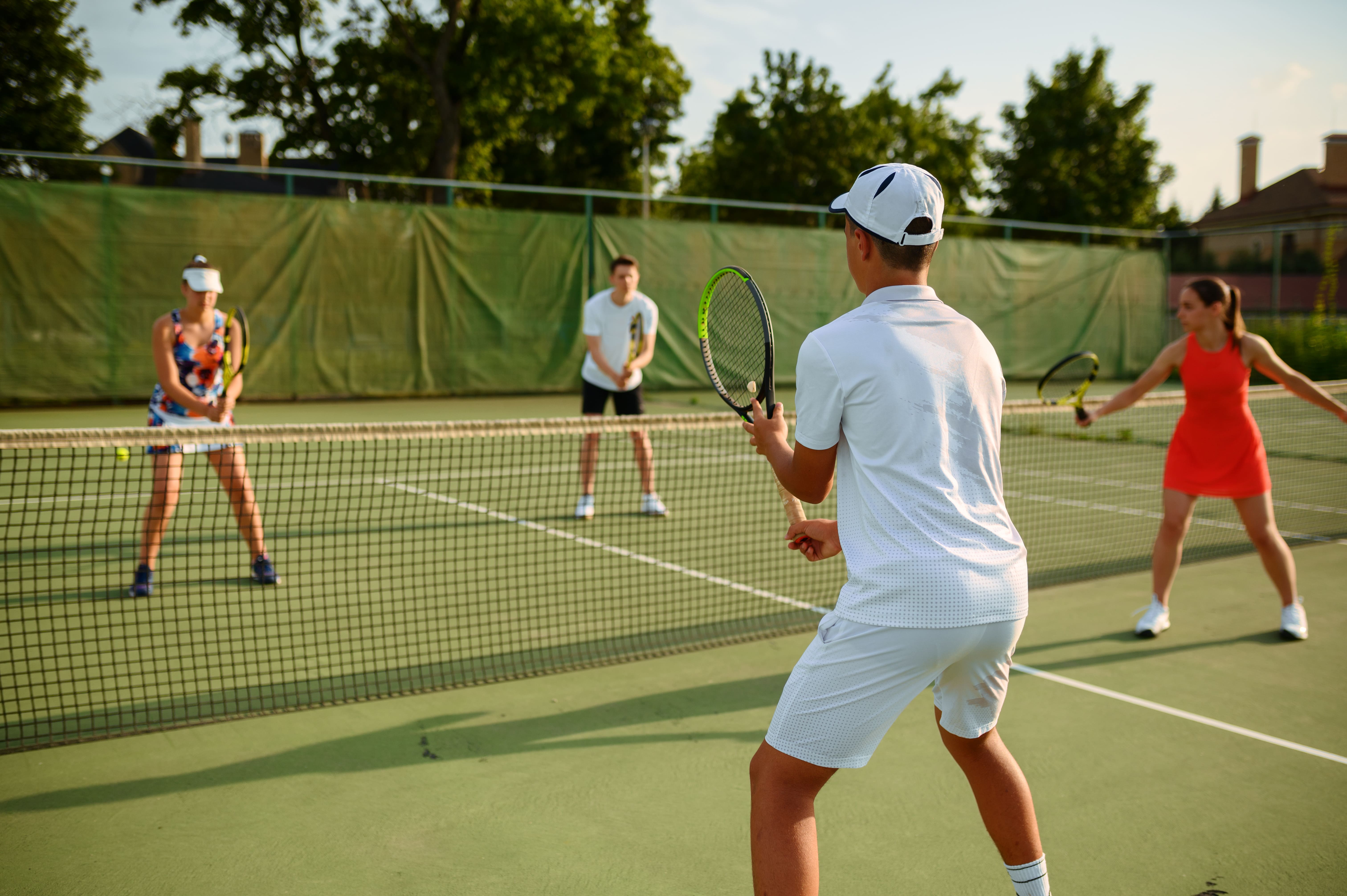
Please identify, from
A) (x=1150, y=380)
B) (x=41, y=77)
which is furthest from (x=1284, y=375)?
(x=41, y=77)

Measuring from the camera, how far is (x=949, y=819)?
2.99 meters

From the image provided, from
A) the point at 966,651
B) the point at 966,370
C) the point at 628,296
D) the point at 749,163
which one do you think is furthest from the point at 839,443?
the point at 749,163

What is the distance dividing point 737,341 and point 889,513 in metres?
1.09

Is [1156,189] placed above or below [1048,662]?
above

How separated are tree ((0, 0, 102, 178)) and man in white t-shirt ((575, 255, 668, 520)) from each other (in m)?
25.7

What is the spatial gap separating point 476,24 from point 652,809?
2571 cm

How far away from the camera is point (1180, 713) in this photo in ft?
12.6

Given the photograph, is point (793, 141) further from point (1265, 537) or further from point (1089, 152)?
point (1265, 537)

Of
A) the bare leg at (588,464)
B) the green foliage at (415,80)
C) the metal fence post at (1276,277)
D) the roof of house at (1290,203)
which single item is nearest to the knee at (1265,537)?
the bare leg at (588,464)

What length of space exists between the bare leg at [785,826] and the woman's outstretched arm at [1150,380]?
310 centimetres

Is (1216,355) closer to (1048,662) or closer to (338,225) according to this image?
(1048,662)

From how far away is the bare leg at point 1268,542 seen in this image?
4652mm

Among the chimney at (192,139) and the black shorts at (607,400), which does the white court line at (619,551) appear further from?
the chimney at (192,139)

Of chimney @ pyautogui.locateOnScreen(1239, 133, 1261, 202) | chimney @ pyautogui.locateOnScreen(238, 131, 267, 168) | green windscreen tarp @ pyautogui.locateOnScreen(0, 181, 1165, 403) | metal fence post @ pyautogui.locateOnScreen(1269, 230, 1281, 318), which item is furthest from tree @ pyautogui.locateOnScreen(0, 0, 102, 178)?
chimney @ pyautogui.locateOnScreen(1239, 133, 1261, 202)
